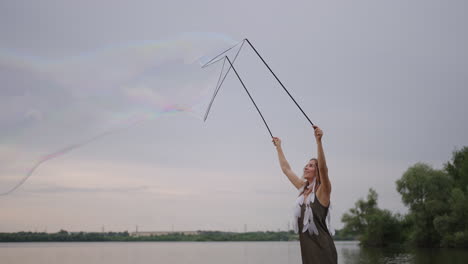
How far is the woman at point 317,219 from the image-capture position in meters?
5.28

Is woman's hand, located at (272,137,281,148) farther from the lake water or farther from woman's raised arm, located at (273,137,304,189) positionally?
the lake water

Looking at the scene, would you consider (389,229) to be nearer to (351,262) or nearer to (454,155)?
(454,155)

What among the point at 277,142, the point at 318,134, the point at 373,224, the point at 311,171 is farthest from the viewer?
the point at 373,224

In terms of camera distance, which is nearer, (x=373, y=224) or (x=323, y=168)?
(x=323, y=168)

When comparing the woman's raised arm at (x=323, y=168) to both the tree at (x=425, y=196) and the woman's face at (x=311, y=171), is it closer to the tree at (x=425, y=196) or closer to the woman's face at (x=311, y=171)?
the woman's face at (x=311, y=171)

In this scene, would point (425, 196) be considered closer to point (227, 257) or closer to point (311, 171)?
point (227, 257)

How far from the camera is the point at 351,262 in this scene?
161 ft

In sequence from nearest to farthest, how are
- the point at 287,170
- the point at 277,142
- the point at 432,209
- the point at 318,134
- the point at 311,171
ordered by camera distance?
the point at 318,134 → the point at 311,171 → the point at 287,170 → the point at 277,142 → the point at 432,209

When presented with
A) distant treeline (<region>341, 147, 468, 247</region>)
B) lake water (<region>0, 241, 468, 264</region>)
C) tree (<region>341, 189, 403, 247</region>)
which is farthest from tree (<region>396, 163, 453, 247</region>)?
tree (<region>341, 189, 403, 247</region>)

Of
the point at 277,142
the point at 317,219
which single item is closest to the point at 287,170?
the point at 277,142

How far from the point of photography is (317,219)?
5387 millimetres

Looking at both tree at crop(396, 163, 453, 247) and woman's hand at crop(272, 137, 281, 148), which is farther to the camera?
tree at crop(396, 163, 453, 247)

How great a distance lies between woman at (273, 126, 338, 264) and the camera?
5.28 m

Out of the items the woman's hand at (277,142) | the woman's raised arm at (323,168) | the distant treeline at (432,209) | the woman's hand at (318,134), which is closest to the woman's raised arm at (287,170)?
the woman's hand at (277,142)
